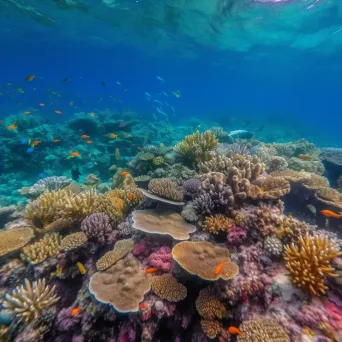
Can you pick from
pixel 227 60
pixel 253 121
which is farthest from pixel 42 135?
pixel 227 60

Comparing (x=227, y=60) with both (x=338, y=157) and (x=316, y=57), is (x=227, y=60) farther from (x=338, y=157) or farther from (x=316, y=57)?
(x=338, y=157)

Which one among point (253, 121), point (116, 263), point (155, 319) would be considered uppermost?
point (253, 121)

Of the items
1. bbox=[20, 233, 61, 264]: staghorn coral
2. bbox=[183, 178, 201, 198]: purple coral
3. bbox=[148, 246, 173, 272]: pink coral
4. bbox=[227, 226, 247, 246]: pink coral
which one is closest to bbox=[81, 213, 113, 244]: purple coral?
bbox=[20, 233, 61, 264]: staghorn coral

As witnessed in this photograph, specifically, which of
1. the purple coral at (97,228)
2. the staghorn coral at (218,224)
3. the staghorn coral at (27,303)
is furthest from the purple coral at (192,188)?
the staghorn coral at (27,303)

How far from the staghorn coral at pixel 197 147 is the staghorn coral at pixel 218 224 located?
3058 mm

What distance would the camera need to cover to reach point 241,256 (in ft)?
13.3

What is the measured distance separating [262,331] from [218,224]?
1.92m

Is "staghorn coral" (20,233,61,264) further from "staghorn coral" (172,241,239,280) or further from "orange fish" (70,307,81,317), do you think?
"staghorn coral" (172,241,239,280)

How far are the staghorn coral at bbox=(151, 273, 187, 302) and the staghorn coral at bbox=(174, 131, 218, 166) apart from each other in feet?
14.2

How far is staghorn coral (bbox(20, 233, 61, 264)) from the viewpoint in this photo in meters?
4.64

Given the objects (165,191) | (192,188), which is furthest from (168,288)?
(192,188)

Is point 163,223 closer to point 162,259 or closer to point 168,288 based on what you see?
point 162,259

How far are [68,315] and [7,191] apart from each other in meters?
13.5

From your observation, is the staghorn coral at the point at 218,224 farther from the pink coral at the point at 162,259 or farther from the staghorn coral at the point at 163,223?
the pink coral at the point at 162,259
